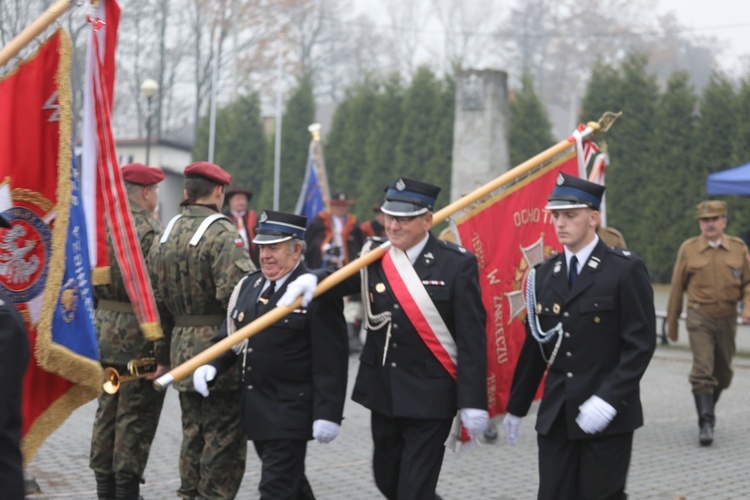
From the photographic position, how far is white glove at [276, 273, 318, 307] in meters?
5.24

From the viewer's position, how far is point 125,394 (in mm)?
6617

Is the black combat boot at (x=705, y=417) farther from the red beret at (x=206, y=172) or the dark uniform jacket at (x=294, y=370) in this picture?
the red beret at (x=206, y=172)

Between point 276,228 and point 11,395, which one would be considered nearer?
point 11,395

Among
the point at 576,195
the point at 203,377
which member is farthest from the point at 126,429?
the point at 576,195

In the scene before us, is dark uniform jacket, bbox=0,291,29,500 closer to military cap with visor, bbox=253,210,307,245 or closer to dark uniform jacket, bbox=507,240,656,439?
military cap with visor, bbox=253,210,307,245

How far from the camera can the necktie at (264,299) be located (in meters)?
5.71

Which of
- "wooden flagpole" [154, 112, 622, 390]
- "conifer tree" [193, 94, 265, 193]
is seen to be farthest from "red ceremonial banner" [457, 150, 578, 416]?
"conifer tree" [193, 94, 265, 193]

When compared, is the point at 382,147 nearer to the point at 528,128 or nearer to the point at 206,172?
the point at 528,128

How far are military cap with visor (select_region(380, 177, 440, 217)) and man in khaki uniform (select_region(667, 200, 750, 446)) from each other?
4848 mm

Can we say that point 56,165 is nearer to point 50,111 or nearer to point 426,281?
point 50,111

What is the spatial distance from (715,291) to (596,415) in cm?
521

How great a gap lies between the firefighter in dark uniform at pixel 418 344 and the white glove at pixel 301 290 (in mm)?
258

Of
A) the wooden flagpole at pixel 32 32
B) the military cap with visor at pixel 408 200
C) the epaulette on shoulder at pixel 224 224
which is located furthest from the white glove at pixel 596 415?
the wooden flagpole at pixel 32 32

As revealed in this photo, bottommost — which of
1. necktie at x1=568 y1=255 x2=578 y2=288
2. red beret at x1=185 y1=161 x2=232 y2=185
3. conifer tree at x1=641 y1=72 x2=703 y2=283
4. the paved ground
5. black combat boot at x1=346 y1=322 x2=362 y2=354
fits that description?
the paved ground
